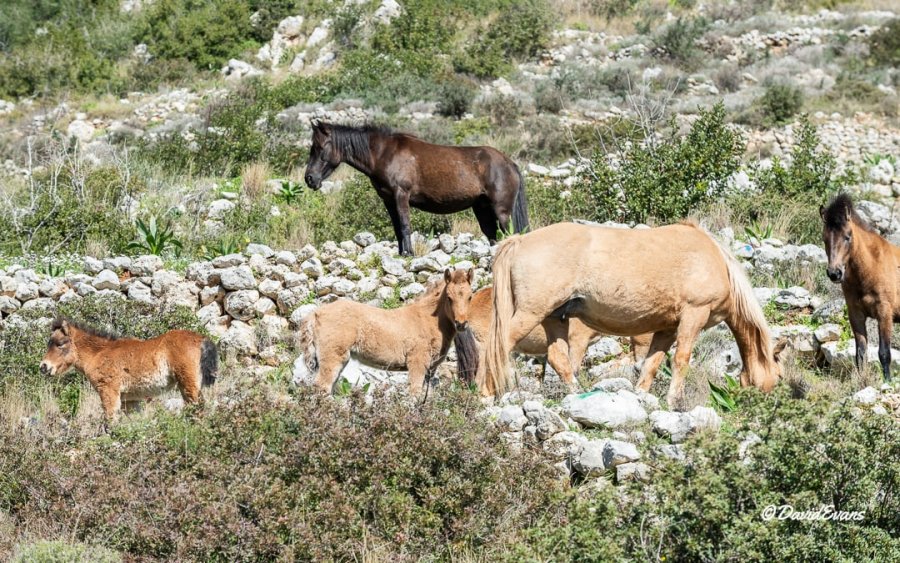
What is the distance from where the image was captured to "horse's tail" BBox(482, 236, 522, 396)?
10086 millimetres

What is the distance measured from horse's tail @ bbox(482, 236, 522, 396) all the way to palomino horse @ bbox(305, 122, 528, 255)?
18.9ft

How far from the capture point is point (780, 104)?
94.2ft

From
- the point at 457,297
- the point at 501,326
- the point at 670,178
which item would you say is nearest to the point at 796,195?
the point at 670,178

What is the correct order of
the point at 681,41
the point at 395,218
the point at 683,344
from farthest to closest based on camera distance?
the point at 681,41 < the point at 395,218 < the point at 683,344

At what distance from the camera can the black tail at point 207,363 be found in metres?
10.6

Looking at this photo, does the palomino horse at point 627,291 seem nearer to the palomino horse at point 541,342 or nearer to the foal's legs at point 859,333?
the palomino horse at point 541,342

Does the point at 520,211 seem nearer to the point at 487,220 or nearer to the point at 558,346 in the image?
the point at 487,220

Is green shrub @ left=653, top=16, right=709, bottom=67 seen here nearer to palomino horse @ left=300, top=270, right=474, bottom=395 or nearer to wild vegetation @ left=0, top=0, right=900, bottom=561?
wild vegetation @ left=0, top=0, right=900, bottom=561

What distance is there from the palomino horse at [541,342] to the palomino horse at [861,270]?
6.95ft

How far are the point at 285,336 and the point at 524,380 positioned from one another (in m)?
3.40

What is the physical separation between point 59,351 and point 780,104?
22025 millimetres

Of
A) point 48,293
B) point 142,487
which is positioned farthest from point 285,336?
point 142,487

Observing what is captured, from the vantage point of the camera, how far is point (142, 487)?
26.5ft

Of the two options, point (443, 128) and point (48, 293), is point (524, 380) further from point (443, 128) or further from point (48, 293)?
point (443, 128)
